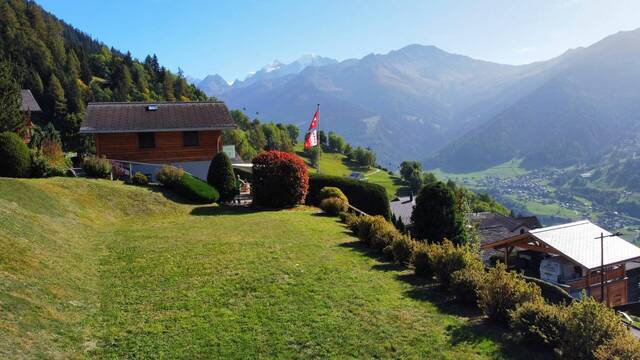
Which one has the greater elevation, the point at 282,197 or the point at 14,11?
the point at 14,11

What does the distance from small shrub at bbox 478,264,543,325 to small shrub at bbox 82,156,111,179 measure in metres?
21.7

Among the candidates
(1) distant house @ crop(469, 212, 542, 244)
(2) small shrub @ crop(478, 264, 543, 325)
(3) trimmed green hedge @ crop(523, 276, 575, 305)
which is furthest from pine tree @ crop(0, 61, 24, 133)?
(1) distant house @ crop(469, 212, 542, 244)

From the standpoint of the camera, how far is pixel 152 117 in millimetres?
34312

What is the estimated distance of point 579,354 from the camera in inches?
310

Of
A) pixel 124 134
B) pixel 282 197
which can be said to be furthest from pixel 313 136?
pixel 124 134

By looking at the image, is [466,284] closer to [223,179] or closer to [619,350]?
[619,350]

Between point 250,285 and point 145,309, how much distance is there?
244cm

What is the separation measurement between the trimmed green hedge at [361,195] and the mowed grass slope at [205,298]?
11.0 meters

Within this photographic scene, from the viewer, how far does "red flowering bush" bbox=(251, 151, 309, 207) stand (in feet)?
82.0

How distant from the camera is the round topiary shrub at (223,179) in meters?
26.8

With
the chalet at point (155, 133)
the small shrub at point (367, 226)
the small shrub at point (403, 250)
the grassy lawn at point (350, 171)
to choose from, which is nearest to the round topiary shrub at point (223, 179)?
the chalet at point (155, 133)

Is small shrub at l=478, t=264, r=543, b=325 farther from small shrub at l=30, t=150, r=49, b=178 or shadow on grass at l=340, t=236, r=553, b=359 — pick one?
small shrub at l=30, t=150, r=49, b=178

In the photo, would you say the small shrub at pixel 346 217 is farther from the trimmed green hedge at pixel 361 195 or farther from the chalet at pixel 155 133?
the chalet at pixel 155 133

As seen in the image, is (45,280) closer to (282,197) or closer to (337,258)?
(337,258)
